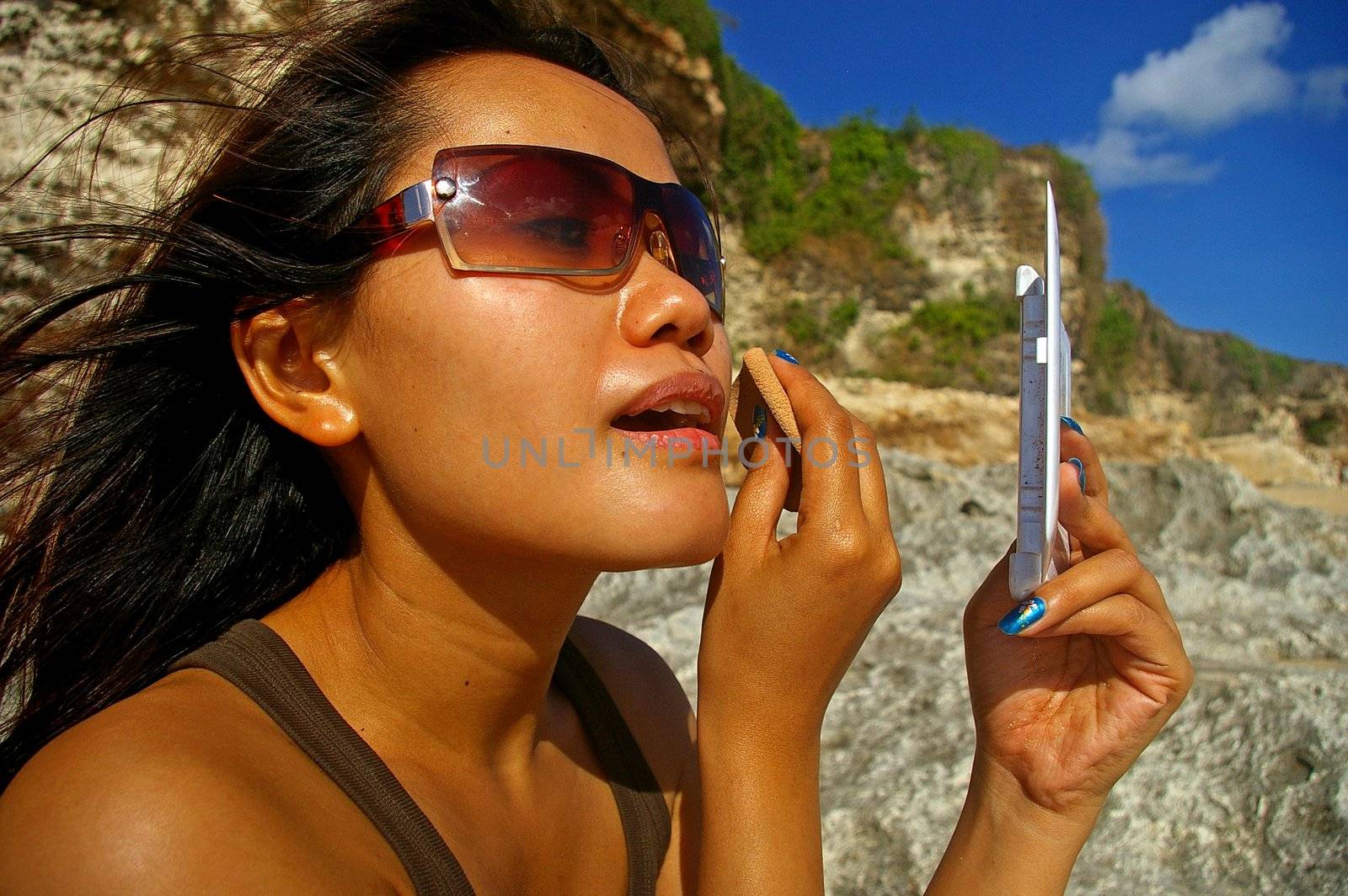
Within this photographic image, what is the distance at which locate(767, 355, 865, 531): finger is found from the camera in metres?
1.33

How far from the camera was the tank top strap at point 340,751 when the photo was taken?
1.12 metres

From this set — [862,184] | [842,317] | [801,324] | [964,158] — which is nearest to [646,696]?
[801,324]

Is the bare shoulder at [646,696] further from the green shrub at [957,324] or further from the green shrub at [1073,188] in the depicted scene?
the green shrub at [1073,188]

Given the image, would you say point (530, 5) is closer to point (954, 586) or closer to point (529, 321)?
point (529, 321)

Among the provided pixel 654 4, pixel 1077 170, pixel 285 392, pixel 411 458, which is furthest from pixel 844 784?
pixel 1077 170

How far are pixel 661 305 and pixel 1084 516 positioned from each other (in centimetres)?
72

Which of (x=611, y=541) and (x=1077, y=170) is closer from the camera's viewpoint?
(x=611, y=541)

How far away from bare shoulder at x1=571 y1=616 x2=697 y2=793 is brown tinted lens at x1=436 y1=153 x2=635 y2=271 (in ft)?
2.97

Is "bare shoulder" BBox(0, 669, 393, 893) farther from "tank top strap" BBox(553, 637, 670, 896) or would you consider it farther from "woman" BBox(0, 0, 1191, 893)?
"tank top strap" BBox(553, 637, 670, 896)

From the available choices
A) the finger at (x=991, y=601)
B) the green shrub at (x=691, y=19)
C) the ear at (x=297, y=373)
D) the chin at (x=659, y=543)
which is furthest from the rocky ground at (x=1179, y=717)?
Answer: the green shrub at (x=691, y=19)

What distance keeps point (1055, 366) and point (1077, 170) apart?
71.0ft

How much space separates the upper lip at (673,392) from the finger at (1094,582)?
0.57 meters

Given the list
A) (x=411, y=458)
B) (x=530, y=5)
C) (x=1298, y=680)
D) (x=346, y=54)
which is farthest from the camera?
(x=1298, y=680)

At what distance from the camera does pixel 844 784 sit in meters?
2.10
